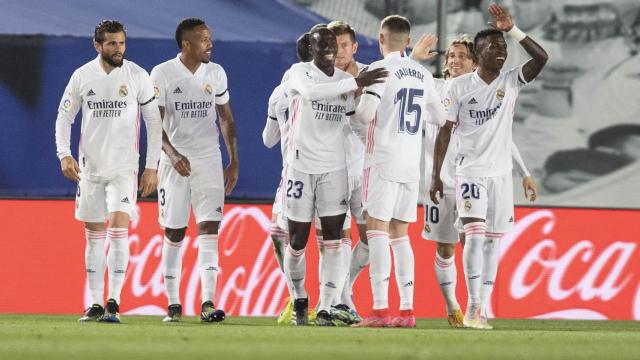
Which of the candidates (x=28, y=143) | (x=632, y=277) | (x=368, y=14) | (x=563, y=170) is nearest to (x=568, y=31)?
(x=563, y=170)

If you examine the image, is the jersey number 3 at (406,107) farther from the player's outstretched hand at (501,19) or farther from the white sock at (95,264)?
the white sock at (95,264)

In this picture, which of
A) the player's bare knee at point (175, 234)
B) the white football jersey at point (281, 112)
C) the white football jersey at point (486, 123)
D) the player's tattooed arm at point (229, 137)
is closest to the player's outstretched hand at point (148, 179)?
the player's bare knee at point (175, 234)

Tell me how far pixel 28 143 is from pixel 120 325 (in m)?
4.59

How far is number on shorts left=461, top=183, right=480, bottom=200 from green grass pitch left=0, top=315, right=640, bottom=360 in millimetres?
976

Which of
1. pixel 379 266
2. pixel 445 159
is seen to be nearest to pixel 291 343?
pixel 379 266

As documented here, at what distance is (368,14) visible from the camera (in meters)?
14.0

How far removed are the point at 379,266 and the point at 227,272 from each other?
3.05 meters

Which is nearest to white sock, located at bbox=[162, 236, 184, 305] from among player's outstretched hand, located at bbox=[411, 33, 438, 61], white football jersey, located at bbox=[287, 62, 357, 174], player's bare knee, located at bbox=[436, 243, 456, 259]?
white football jersey, located at bbox=[287, 62, 357, 174]

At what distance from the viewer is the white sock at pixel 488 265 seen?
348 inches

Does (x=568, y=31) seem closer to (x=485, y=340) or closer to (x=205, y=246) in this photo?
(x=205, y=246)

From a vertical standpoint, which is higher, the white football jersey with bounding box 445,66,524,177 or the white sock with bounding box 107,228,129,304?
the white football jersey with bounding box 445,66,524,177

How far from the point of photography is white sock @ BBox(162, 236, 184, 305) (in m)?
9.30

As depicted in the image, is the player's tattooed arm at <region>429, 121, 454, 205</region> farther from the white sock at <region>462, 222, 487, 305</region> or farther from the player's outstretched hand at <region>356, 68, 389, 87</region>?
the player's outstretched hand at <region>356, 68, 389, 87</region>

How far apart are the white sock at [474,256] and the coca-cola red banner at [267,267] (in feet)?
7.77
